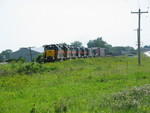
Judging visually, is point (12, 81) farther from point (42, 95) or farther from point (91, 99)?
point (91, 99)

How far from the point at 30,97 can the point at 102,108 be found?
4714mm

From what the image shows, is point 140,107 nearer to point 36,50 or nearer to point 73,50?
point 73,50

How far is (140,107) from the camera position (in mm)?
10383

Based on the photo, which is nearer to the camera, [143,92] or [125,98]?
[125,98]

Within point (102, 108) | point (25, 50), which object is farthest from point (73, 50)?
point (102, 108)

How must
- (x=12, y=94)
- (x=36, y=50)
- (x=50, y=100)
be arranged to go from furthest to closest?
(x=36, y=50)
(x=12, y=94)
(x=50, y=100)

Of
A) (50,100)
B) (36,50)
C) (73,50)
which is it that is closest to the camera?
(50,100)

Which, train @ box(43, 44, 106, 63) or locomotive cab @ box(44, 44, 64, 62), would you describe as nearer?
locomotive cab @ box(44, 44, 64, 62)

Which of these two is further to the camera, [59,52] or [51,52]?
[59,52]

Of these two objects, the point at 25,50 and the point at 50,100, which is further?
the point at 25,50

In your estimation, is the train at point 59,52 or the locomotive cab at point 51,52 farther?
the train at point 59,52

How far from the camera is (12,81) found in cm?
1997

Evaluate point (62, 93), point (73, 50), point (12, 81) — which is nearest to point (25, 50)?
point (73, 50)

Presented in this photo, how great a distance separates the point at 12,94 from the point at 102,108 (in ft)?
20.3
